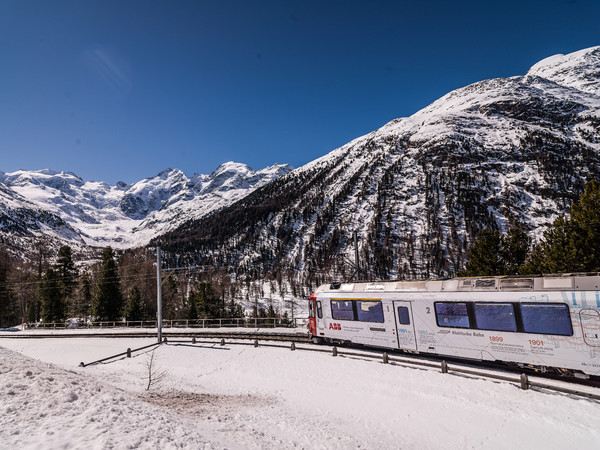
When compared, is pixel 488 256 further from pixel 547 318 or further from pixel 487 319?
pixel 547 318

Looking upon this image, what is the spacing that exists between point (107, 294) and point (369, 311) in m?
44.0

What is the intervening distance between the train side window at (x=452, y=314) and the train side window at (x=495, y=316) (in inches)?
20.6

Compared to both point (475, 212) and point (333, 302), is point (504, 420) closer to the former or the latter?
point (333, 302)

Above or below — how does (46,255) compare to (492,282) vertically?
above

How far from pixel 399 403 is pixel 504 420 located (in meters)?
3.64

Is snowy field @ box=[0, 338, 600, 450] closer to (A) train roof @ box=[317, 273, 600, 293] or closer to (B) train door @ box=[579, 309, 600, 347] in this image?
(B) train door @ box=[579, 309, 600, 347]

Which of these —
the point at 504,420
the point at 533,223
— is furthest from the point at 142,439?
the point at 533,223

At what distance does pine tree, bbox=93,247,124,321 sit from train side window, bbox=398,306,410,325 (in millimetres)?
43373

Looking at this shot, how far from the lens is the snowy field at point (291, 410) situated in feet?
22.7

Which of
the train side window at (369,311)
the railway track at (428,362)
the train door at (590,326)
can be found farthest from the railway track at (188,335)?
the train door at (590,326)

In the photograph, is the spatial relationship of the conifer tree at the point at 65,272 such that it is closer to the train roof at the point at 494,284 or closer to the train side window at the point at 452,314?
the train roof at the point at 494,284

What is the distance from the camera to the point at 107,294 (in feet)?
157

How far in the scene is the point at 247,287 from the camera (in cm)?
15788

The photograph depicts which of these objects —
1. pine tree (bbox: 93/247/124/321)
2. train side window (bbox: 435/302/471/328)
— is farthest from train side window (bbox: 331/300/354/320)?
pine tree (bbox: 93/247/124/321)
